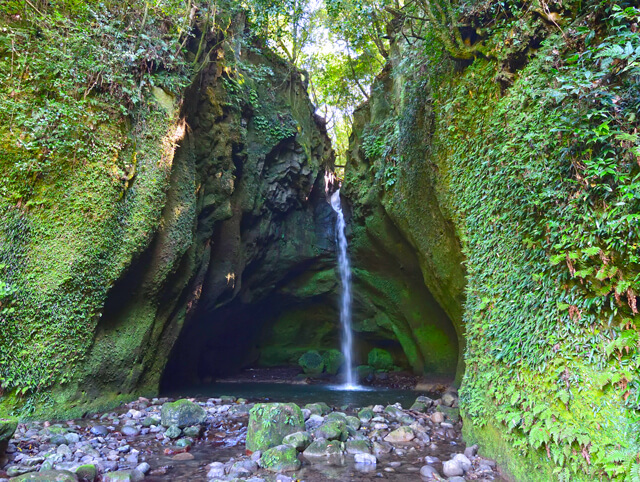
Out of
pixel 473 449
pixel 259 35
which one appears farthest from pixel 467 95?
A: pixel 259 35

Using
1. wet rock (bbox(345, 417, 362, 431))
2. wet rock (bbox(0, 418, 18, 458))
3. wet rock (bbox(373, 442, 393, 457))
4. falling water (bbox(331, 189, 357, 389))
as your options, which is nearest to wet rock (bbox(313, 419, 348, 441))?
wet rock (bbox(373, 442, 393, 457))

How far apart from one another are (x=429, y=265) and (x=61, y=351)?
754cm

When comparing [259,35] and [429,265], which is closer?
[429,265]

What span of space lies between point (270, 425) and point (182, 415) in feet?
5.55

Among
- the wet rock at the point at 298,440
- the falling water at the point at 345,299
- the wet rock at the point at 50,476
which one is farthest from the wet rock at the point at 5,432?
the falling water at the point at 345,299

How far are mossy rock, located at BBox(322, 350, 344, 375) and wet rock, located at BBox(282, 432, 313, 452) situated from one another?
1012cm

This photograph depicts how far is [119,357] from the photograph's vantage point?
751 cm

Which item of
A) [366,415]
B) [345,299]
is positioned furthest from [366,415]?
[345,299]

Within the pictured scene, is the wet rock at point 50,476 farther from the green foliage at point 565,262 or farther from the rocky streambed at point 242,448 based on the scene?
the green foliage at point 565,262

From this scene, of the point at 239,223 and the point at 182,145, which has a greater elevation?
the point at 182,145

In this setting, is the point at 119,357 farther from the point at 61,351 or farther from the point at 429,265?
the point at 429,265

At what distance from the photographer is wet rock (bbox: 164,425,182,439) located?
564 cm

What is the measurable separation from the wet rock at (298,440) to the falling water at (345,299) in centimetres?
877

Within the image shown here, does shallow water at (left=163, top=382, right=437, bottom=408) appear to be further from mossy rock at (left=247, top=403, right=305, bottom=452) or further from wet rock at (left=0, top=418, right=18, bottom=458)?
wet rock at (left=0, top=418, right=18, bottom=458)
